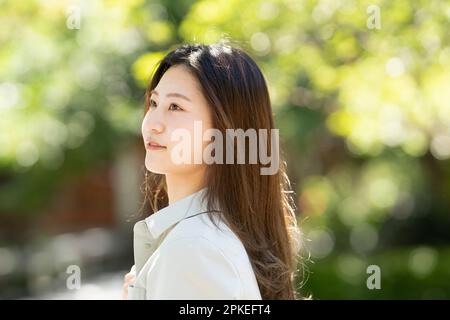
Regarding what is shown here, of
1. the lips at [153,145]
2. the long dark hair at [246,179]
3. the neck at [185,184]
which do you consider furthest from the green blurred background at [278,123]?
the lips at [153,145]

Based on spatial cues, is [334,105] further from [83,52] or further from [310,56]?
[83,52]

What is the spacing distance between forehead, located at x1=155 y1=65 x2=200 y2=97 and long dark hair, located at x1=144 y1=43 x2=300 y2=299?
15 millimetres

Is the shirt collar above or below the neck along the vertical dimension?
below

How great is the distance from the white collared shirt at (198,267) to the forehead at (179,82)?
30 cm

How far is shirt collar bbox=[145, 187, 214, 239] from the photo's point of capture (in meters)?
1.81

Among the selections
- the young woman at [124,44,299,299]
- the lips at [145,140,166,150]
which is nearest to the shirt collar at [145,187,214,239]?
the young woman at [124,44,299,299]

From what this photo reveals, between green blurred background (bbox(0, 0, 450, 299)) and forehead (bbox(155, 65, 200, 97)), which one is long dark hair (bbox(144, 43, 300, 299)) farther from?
green blurred background (bbox(0, 0, 450, 299))

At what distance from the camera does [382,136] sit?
482 cm

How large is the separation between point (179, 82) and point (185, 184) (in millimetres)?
249

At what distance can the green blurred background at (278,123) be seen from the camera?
439 centimetres

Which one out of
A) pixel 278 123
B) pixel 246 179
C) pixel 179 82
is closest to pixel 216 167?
pixel 246 179

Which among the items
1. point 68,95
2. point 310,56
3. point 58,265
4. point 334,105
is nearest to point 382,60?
point 310,56

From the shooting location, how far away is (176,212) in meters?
1.81

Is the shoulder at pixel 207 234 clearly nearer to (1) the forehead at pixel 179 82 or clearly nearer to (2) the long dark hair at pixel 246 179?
(2) the long dark hair at pixel 246 179
